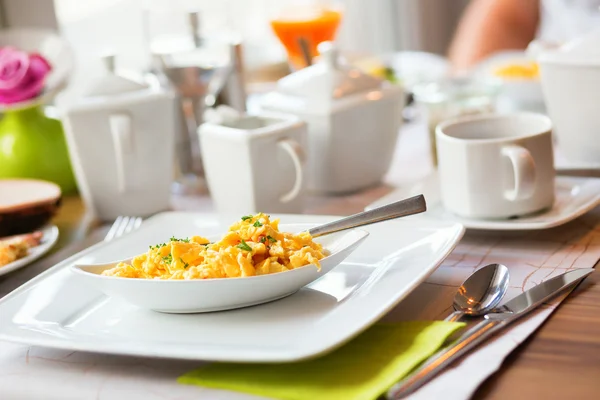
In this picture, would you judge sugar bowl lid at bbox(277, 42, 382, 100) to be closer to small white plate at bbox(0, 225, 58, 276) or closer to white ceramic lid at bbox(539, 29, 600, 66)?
white ceramic lid at bbox(539, 29, 600, 66)

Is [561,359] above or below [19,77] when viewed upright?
below

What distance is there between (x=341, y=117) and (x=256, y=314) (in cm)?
50

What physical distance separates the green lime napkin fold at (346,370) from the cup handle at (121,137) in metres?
0.52

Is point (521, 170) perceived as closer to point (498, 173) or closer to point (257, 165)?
point (498, 173)

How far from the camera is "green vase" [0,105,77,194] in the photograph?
4.21 ft

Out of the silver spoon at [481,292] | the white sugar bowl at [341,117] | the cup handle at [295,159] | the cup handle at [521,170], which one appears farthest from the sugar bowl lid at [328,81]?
the silver spoon at [481,292]

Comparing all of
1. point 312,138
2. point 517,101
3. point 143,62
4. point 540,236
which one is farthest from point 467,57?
point 540,236

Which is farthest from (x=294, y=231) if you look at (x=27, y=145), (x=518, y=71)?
(x=518, y=71)

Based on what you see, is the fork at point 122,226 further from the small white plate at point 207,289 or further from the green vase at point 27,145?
the small white plate at point 207,289

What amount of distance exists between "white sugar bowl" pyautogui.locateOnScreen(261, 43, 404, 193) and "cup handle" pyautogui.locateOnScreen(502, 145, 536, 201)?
323 mm

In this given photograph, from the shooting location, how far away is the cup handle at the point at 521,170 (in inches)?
35.5

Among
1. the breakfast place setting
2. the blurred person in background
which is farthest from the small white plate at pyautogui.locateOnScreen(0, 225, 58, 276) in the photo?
the blurred person in background

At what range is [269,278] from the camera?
2.36 ft

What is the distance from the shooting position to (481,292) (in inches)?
30.2
